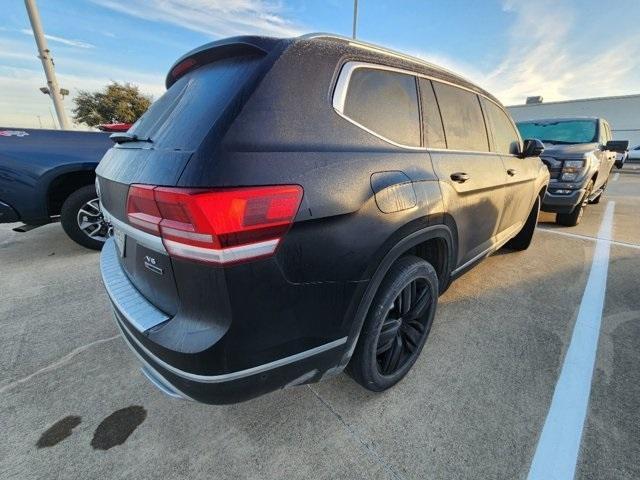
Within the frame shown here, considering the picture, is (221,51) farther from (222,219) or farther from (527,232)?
(527,232)

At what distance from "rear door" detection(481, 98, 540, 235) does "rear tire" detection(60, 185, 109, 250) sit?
13.9ft

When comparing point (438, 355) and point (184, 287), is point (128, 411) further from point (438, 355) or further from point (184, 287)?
point (438, 355)

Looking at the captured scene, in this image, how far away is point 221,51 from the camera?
5.05 feet

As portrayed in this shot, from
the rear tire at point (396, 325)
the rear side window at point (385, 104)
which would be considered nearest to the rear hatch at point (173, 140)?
the rear side window at point (385, 104)

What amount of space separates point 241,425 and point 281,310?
0.96 meters

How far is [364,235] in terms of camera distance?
1431 mm

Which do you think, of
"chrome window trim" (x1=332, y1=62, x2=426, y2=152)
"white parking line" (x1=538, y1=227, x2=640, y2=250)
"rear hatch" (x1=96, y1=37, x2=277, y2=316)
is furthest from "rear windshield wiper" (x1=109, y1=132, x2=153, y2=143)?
"white parking line" (x1=538, y1=227, x2=640, y2=250)

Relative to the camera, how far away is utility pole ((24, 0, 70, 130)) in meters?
8.29

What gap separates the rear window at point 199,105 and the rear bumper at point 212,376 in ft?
2.47

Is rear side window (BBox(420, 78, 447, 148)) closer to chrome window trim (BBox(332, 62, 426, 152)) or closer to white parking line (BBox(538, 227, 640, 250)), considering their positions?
chrome window trim (BBox(332, 62, 426, 152))

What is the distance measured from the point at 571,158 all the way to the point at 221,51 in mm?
5799

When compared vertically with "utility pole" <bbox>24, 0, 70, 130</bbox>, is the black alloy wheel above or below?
below

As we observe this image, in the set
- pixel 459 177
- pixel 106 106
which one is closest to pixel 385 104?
pixel 459 177

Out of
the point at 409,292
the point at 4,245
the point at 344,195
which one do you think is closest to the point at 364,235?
the point at 344,195
